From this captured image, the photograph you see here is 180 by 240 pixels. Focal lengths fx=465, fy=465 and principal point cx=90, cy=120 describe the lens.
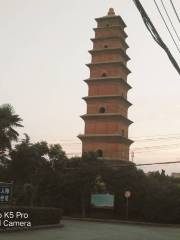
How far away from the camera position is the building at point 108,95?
4828 cm

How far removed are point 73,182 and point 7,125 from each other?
7584mm

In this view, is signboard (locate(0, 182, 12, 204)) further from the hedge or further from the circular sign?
the circular sign

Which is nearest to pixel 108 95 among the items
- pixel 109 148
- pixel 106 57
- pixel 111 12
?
pixel 106 57

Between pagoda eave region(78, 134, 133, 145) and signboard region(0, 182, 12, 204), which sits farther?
pagoda eave region(78, 134, 133, 145)

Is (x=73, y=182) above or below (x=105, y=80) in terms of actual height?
below

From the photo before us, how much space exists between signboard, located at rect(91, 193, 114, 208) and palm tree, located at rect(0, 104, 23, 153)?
8.48m

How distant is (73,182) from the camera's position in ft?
132

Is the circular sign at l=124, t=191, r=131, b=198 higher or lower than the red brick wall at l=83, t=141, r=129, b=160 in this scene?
lower

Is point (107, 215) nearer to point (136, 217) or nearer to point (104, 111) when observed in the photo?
point (136, 217)

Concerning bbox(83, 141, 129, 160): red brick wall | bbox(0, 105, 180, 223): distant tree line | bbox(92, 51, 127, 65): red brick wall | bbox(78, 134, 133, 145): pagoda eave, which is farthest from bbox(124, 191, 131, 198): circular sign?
bbox(92, 51, 127, 65): red brick wall

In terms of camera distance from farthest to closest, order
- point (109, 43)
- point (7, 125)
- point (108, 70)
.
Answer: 1. point (109, 43)
2. point (108, 70)
3. point (7, 125)

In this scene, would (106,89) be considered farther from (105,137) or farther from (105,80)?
(105,137)

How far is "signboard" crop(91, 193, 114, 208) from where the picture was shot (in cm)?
3950

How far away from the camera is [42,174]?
4319 cm
